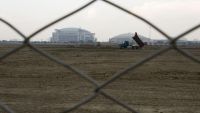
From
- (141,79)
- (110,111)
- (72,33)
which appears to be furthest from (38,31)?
(72,33)

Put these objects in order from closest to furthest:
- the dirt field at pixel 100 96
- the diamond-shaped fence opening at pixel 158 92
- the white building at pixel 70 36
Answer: the dirt field at pixel 100 96 < the diamond-shaped fence opening at pixel 158 92 < the white building at pixel 70 36

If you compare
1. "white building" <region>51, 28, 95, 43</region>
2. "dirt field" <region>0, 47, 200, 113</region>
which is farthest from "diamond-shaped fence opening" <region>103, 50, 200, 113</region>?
"white building" <region>51, 28, 95, 43</region>

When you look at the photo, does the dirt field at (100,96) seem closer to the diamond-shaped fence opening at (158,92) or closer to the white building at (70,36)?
the diamond-shaped fence opening at (158,92)

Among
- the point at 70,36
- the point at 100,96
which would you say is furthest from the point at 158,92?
the point at 70,36

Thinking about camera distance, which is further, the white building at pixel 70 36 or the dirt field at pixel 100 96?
the white building at pixel 70 36

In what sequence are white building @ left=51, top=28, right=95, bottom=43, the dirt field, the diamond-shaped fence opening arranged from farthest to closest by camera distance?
1. white building @ left=51, top=28, right=95, bottom=43
2. the diamond-shaped fence opening
3. the dirt field

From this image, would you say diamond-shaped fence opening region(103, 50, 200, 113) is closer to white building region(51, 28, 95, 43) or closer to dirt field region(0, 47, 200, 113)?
dirt field region(0, 47, 200, 113)

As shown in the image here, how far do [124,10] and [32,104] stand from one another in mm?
9587

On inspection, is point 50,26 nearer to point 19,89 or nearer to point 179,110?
point 179,110

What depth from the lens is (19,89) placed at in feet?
44.3

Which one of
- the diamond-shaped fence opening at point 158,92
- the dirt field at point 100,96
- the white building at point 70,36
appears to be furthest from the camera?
the white building at point 70,36

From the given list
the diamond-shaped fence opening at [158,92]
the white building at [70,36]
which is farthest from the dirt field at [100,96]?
the white building at [70,36]

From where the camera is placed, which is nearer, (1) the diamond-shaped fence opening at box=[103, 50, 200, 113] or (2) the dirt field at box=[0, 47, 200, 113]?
(2) the dirt field at box=[0, 47, 200, 113]

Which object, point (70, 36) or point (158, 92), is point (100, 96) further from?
point (70, 36)
